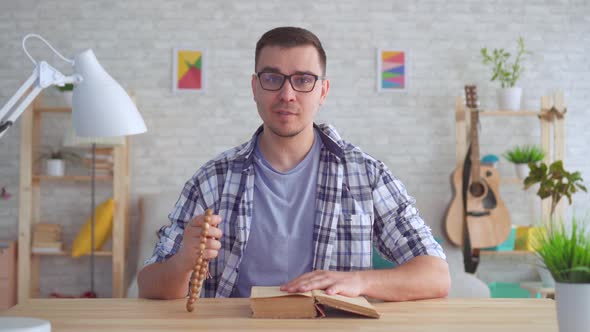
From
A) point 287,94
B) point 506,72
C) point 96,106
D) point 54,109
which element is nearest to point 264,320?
point 96,106

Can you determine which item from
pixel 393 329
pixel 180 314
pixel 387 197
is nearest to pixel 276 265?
pixel 387 197

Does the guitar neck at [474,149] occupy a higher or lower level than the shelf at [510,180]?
higher

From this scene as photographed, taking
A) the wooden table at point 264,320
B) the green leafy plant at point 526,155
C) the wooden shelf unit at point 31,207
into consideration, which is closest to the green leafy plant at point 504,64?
the green leafy plant at point 526,155

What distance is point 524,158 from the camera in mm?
4301

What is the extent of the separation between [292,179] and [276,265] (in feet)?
0.89

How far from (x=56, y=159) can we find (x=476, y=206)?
111 inches

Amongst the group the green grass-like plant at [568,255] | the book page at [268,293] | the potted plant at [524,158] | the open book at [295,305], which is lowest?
the open book at [295,305]

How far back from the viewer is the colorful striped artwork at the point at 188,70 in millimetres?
4457

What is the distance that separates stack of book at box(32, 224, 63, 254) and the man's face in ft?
9.16

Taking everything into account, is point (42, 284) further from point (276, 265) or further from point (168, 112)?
point (276, 265)

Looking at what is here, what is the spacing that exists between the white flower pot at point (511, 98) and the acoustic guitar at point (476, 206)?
0.72ft

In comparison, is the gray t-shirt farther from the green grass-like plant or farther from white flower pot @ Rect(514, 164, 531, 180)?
white flower pot @ Rect(514, 164, 531, 180)

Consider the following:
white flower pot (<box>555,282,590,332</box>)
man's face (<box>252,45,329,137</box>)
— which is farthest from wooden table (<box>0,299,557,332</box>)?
man's face (<box>252,45,329,137</box>)

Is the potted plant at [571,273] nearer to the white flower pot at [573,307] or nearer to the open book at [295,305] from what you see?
the white flower pot at [573,307]
